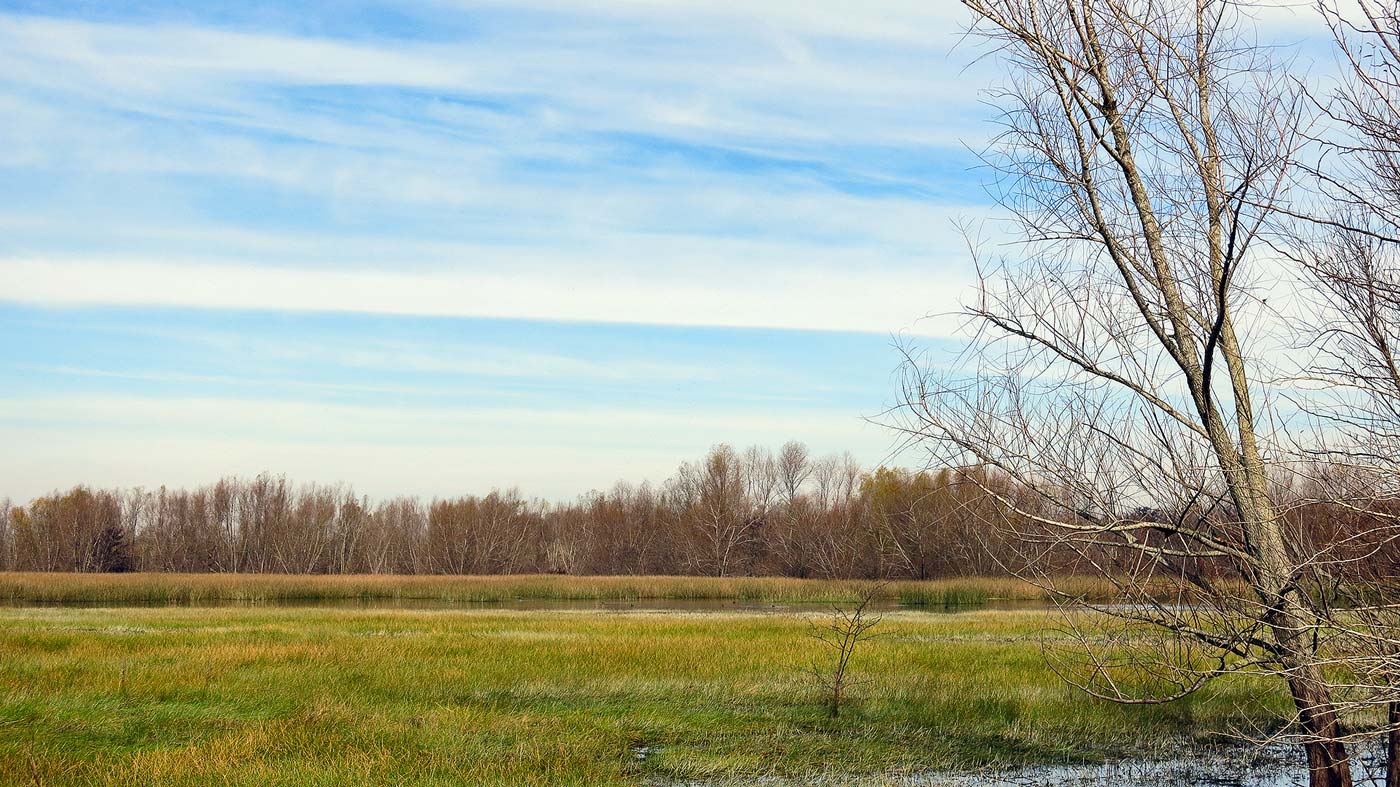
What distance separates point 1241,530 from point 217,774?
27.9 feet

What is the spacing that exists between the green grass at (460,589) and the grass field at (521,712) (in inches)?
990

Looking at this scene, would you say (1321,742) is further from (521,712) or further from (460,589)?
(460,589)

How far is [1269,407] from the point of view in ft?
22.0

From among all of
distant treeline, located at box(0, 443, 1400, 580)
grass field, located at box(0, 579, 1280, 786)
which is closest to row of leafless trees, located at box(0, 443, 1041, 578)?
distant treeline, located at box(0, 443, 1400, 580)

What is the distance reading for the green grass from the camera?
4434 cm

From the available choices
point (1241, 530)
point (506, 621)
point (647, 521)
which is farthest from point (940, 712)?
point (647, 521)

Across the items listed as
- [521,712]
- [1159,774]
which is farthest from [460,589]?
[1159,774]

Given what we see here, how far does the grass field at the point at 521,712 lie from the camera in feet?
31.9

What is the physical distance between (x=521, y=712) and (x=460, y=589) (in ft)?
124

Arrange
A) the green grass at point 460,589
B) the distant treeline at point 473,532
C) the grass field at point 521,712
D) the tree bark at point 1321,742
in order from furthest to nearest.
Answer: the distant treeline at point 473,532, the green grass at point 460,589, the grass field at point 521,712, the tree bark at point 1321,742

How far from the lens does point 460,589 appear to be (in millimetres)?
49156

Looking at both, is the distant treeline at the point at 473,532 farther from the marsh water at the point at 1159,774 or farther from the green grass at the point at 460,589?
the marsh water at the point at 1159,774

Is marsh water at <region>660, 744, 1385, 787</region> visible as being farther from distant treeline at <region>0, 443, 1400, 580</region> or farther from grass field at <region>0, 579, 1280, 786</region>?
distant treeline at <region>0, 443, 1400, 580</region>

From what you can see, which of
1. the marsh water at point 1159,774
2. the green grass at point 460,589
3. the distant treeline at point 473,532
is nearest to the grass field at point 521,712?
the marsh water at point 1159,774
